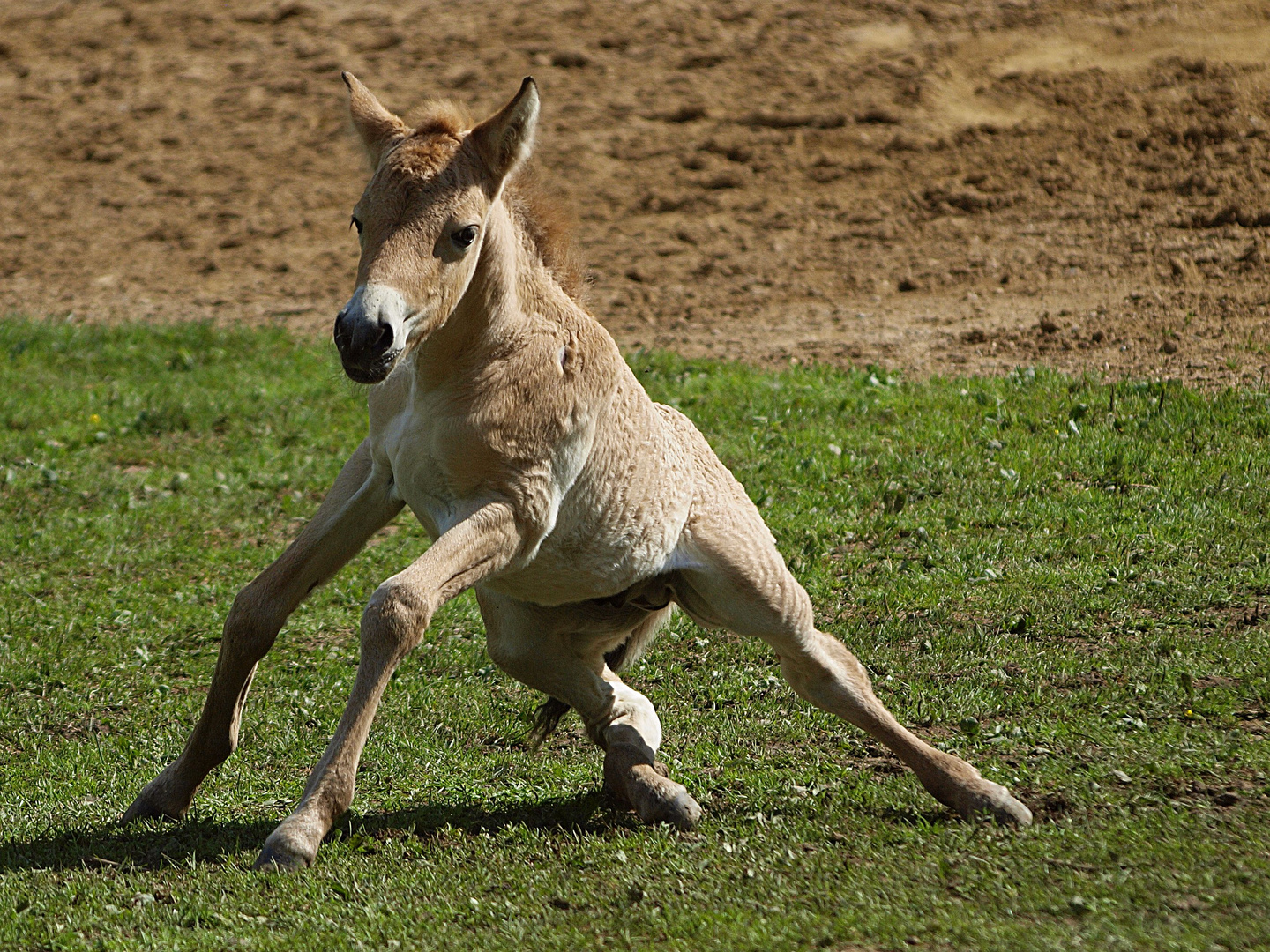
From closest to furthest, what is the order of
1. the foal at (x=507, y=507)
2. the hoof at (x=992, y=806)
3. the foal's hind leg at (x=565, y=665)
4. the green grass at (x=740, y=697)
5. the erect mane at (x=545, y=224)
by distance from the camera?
the green grass at (x=740, y=697) → the foal at (x=507, y=507) → the hoof at (x=992, y=806) → the erect mane at (x=545, y=224) → the foal's hind leg at (x=565, y=665)

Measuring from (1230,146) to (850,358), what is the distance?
4871 mm

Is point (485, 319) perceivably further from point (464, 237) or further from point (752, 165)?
point (752, 165)

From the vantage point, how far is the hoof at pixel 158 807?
16.8ft

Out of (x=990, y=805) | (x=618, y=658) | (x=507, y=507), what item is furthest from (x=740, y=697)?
(x=507, y=507)

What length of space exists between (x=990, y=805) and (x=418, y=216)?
2948 millimetres

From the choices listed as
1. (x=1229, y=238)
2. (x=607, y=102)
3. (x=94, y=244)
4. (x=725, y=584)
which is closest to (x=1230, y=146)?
(x=1229, y=238)

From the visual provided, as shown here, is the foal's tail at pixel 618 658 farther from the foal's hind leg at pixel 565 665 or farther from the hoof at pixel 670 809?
the hoof at pixel 670 809

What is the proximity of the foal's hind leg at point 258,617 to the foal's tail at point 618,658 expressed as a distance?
123 centimetres

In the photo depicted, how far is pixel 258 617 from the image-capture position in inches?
198

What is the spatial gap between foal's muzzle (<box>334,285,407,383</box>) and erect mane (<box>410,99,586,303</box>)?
1.01 meters

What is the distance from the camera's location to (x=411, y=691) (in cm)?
672

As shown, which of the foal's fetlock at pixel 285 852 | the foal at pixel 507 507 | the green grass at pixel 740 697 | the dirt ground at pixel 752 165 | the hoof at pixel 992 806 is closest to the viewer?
the green grass at pixel 740 697

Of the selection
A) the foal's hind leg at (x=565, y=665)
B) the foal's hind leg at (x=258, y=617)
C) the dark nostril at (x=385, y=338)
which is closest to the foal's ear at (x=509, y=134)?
the dark nostril at (x=385, y=338)

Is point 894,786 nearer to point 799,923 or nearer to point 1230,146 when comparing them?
point 799,923
